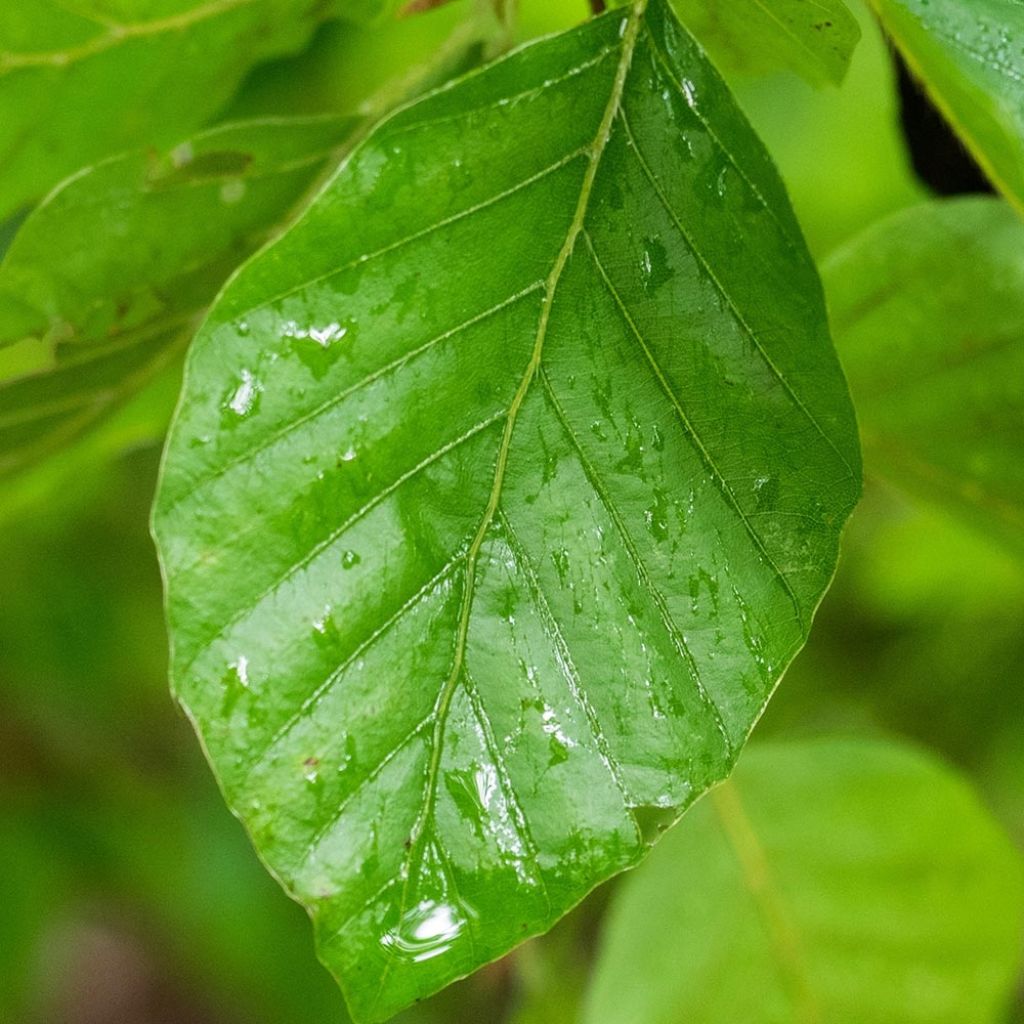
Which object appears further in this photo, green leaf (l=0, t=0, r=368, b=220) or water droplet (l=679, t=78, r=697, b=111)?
green leaf (l=0, t=0, r=368, b=220)

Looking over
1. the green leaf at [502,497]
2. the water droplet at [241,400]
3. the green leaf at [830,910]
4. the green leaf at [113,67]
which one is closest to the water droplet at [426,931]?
the green leaf at [502,497]

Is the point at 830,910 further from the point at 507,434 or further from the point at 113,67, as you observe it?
the point at 113,67

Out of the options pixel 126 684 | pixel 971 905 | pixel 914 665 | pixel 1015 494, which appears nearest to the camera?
pixel 1015 494

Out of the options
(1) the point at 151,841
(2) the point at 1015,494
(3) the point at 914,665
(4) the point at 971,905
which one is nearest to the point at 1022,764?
(3) the point at 914,665

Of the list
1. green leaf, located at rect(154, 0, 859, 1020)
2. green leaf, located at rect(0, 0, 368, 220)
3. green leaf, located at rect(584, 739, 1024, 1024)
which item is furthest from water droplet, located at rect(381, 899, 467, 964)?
green leaf, located at rect(584, 739, 1024, 1024)

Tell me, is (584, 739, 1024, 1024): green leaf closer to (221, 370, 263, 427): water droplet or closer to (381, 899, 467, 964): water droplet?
(381, 899, 467, 964): water droplet

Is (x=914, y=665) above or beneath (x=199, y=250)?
beneath

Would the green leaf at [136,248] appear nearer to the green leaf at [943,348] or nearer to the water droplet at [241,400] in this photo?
the water droplet at [241,400]

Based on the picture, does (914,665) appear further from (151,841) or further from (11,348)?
(11,348)
